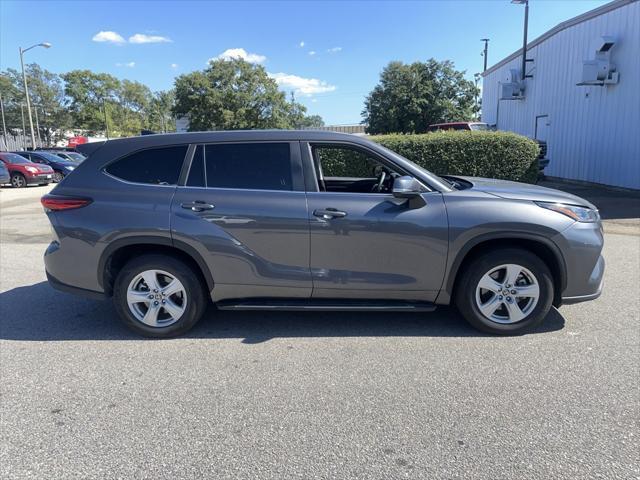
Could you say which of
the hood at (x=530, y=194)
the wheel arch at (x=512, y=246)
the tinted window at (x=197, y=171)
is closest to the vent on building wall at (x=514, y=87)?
the hood at (x=530, y=194)

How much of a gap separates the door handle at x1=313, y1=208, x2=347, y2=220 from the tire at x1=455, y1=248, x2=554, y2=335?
1176 mm

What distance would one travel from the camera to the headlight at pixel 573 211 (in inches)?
156

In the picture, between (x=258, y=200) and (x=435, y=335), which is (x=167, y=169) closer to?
(x=258, y=200)

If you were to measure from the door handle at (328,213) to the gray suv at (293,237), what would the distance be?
0.04ft

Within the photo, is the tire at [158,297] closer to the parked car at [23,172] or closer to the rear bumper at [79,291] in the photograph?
the rear bumper at [79,291]

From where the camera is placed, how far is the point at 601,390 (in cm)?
318

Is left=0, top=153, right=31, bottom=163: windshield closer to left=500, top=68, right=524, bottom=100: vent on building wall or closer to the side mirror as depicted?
left=500, top=68, right=524, bottom=100: vent on building wall

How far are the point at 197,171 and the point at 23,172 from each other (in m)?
21.1

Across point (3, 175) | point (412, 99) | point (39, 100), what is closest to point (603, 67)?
point (412, 99)

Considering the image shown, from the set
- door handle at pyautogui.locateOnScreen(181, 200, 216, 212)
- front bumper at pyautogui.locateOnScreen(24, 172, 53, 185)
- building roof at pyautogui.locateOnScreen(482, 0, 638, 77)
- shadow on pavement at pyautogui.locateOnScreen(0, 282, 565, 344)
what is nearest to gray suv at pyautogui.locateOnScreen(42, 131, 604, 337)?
door handle at pyautogui.locateOnScreen(181, 200, 216, 212)

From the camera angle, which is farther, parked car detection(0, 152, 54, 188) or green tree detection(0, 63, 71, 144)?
green tree detection(0, 63, 71, 144)

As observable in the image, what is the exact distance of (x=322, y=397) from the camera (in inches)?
125

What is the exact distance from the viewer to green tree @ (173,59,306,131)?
45031 millimetres

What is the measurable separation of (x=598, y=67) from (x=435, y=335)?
1369 centimetres
